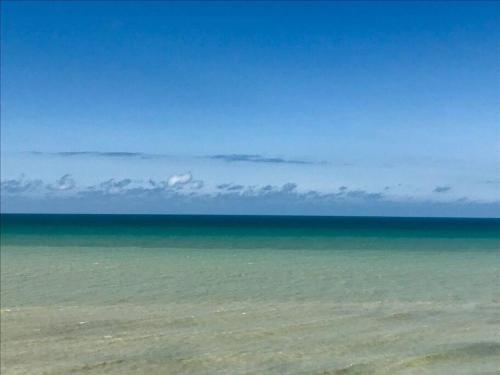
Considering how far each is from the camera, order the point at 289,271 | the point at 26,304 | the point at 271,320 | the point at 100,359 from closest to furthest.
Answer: the point at 100,359, the point at 271,320, the point at 26,304, the point at 289,271

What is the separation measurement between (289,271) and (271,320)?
988 cm

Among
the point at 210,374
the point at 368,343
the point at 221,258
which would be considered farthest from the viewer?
the point at 221,258

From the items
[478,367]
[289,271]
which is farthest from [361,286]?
[478,367]

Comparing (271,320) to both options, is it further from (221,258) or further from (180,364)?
(221,258)

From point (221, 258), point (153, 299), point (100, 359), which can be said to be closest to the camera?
point (100, 359)

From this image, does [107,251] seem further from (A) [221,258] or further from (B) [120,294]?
(B) [120,294]

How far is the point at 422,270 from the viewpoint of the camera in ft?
71.9

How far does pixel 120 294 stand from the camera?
15.5 metres

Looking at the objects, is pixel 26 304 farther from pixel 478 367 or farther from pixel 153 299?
pixel 478 367

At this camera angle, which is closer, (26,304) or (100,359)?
(100,359)

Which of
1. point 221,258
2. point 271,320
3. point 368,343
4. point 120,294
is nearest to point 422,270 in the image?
point 221,258

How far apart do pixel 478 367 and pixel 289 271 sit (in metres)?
13.0

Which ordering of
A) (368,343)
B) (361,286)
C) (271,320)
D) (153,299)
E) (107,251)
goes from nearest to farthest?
(368,343) < (271,320) < (153,299) < (361,286) < (107,251)

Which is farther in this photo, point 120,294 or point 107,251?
point 107,251
